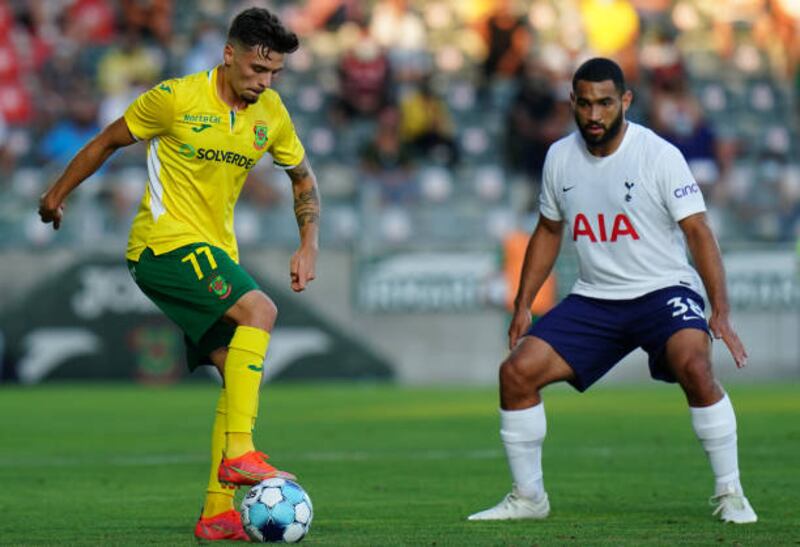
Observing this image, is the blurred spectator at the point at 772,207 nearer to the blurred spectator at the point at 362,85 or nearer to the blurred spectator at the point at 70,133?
the blurred spectator at the point at 362,85

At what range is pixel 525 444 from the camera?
8.17 metres

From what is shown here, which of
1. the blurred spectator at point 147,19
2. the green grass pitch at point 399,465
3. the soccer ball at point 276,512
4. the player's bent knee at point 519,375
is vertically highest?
the blurred spectator at point 147,19

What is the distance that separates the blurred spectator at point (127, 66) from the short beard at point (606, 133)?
1474 centimetres

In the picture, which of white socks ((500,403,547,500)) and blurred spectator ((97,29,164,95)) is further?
blurred spectator ((97,29,164,95))

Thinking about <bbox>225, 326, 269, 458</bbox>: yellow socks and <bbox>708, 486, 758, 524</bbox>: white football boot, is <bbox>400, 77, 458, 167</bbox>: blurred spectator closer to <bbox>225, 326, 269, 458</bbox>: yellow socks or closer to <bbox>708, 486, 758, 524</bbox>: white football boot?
<bbox>708, 486, 758, 524</bbox>: white football boot

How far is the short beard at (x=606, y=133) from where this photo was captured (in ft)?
26.3

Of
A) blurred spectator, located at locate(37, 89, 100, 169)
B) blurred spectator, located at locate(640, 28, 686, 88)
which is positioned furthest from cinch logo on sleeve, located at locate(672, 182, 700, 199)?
blurred spectator, located at locate(640, 28, 686, 88)

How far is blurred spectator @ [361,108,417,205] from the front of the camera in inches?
787

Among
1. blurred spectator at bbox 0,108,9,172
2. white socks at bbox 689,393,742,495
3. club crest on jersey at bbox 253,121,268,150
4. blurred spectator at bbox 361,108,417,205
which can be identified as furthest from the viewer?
blurred spectator at bbox 0,108,9,172

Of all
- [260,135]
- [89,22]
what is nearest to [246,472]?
[260,135]

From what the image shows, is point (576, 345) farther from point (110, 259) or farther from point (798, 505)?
point (110, 259)

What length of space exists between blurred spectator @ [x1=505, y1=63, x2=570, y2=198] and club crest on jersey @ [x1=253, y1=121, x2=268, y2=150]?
13593 millimetres

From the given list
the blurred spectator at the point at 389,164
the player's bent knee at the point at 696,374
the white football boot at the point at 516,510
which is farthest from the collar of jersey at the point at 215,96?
the blurred spectator at the point at 389,164

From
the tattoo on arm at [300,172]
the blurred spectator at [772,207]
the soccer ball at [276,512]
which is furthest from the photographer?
the blurred spectator at [772,207]
